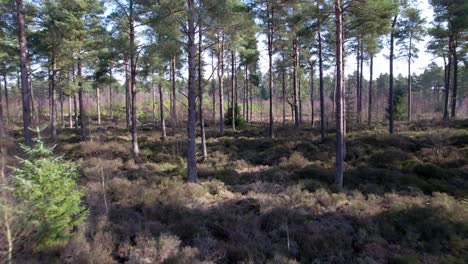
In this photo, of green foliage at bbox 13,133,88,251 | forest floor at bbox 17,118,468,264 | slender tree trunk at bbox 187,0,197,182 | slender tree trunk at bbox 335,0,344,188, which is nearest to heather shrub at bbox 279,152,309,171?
forest floor at bbox 17,118,468,264

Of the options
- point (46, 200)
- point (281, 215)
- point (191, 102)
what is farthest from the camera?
point (191, 102)

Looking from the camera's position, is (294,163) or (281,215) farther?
(294,163)

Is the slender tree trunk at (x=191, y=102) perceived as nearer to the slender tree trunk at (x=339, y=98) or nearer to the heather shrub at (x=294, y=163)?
the heather shrub at (x=294, y=163)

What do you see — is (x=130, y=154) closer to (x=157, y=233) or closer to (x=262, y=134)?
(x=157, y=233)

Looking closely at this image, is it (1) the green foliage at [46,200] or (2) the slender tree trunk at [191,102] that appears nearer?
(1) the green foliage at [46,200]

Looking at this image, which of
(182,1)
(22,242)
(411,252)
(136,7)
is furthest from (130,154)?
→ (411,252)

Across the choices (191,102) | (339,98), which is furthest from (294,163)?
(191,102)

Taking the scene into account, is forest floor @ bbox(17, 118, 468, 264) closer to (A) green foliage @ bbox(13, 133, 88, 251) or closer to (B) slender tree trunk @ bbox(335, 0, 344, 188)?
(A) green foliage @ bbox(13, 133, 88, 251)

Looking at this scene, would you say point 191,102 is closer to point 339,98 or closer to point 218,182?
point 218,182

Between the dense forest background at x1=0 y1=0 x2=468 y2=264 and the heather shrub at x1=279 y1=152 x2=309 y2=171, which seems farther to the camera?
the heather shrub at x1=279 y1=152 x2=309 y2=171

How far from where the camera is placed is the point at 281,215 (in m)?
6.99

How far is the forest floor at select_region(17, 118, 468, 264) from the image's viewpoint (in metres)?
5.39

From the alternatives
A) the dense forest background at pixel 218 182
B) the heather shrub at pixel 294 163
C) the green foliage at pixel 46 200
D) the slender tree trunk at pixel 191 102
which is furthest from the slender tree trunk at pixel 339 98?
the green foliage at pixel 46 200

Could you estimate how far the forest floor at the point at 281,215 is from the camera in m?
5.39
